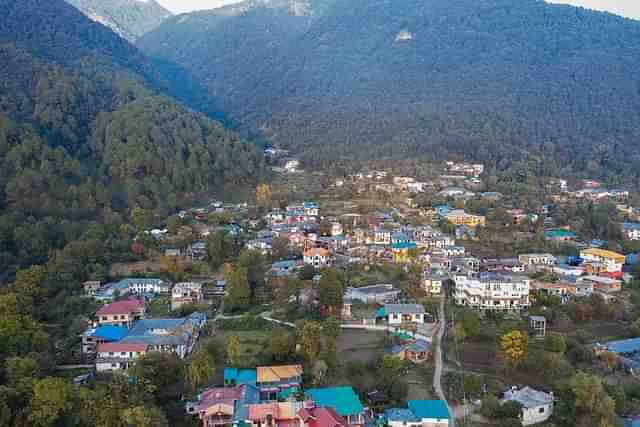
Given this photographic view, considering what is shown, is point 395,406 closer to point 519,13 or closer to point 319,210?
point 319,210

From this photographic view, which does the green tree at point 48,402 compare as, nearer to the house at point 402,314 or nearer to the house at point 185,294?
the house at point 185,294

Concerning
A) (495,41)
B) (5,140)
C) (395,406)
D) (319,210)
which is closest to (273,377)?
(395,406)

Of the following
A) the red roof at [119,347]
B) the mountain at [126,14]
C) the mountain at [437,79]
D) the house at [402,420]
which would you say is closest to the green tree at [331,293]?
the red roof at [119,347]

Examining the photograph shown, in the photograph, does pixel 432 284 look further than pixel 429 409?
Yes

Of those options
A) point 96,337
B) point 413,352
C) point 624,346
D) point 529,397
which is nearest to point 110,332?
point 96,337

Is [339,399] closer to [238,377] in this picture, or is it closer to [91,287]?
[238,377]
